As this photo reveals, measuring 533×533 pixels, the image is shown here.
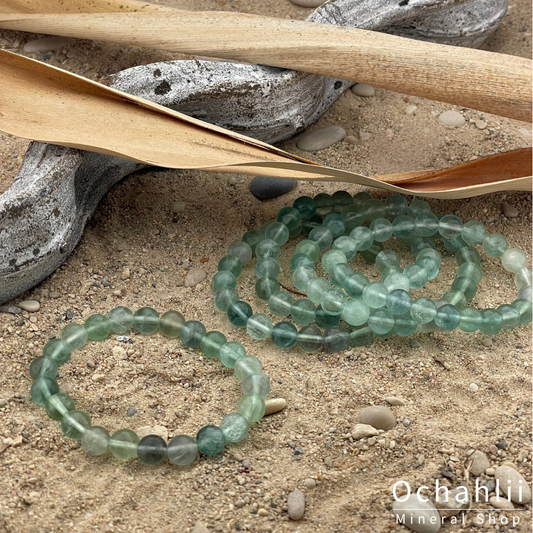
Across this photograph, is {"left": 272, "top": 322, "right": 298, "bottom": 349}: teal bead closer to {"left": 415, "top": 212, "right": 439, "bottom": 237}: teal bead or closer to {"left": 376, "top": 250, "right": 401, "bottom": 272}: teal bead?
{"left": 376, "top": 250, "right": 401, "bottom": 272}: teal bead

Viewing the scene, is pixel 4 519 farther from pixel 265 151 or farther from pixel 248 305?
pixel 265 151

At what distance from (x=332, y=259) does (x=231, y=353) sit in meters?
0.38

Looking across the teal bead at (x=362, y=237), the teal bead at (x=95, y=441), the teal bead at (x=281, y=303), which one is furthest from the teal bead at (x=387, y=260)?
the teal bead at (x=95, y=441)

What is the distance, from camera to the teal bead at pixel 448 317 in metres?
1.58

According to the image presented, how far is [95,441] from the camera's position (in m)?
1.36

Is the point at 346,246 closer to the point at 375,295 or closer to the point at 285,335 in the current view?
the point at 375,295

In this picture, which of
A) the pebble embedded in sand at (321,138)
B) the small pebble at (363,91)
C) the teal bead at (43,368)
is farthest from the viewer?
the small pebble at (363,91)

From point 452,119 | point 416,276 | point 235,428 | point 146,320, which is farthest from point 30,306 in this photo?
point 452,119

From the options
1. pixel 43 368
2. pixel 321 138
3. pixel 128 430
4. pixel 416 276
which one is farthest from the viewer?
pixel 321 138

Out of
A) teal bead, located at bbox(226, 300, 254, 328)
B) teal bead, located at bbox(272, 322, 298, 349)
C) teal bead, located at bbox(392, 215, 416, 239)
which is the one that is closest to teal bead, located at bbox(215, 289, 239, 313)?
teal bead, located at bbox(226, 300, 254, 328)

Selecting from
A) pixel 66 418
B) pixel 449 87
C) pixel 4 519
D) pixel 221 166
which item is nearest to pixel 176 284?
pixel 221 166

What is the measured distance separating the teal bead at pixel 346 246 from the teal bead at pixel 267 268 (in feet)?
0.53

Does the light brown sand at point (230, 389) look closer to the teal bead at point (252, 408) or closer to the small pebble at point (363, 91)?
the teal bead at point (252, 408)

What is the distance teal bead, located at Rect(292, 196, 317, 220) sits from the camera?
1.87 metres
